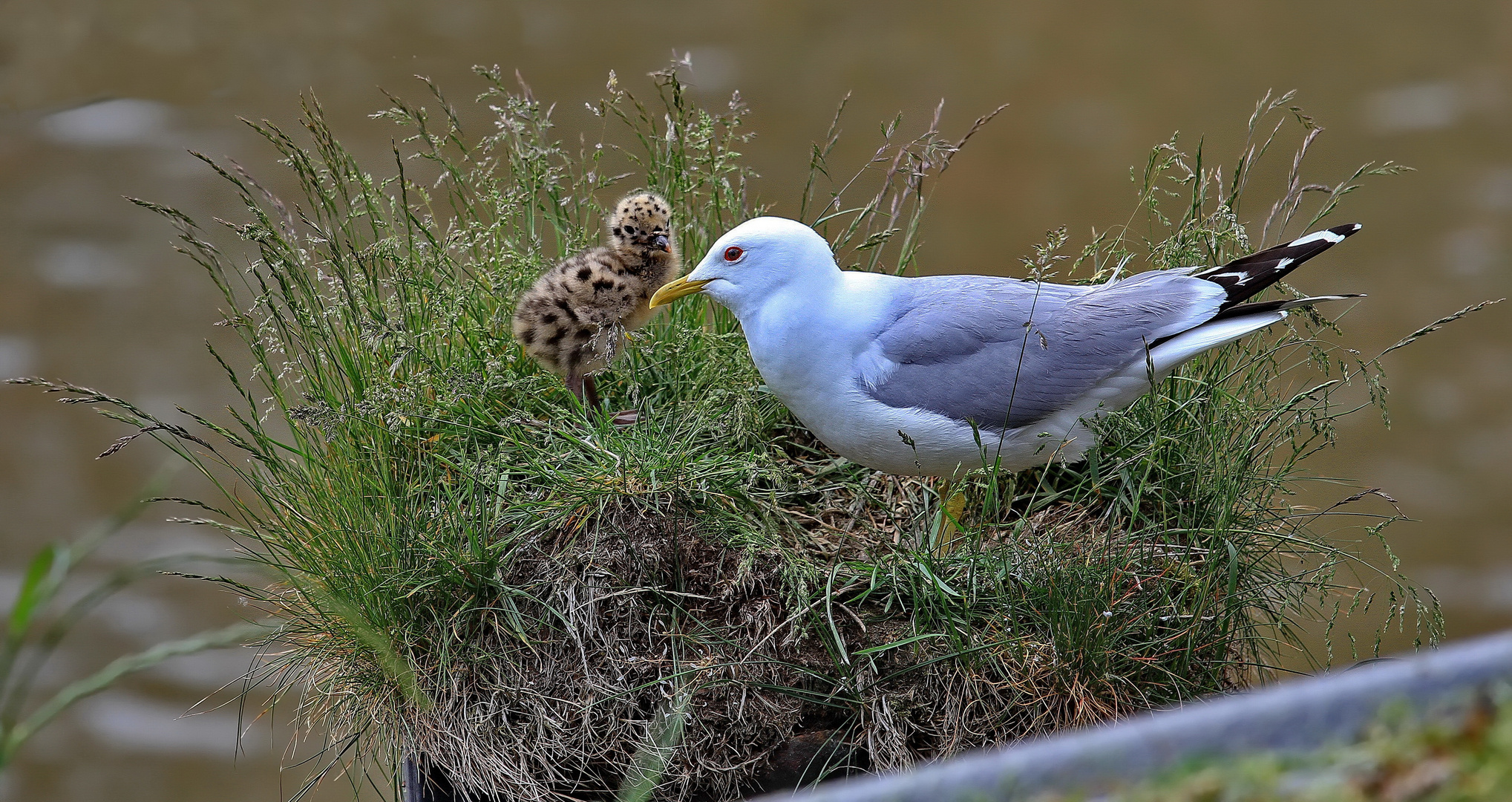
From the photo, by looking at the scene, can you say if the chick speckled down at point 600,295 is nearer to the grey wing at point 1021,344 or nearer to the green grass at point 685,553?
the green grass at point 685,553

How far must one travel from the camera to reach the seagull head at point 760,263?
2.39m

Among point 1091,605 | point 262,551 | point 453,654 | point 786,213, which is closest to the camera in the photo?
point 1091,605

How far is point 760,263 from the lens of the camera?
2.40m

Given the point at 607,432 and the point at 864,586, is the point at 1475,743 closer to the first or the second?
the point at 864,586

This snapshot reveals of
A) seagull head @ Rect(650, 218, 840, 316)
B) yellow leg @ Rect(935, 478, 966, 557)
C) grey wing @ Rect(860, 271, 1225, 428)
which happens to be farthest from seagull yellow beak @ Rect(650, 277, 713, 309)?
yellow leg @ Rect(935, 478, 966, 557)

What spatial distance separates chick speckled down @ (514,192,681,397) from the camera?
2.55 metres

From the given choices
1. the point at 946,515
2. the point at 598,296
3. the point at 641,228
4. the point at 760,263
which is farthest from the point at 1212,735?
the point at 641,228

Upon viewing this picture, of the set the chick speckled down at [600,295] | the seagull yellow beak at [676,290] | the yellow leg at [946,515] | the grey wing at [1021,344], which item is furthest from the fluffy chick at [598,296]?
the yellow leg at [946,515]

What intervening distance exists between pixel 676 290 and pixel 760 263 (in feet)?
0.62

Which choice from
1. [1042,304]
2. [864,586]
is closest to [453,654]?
[864,586]

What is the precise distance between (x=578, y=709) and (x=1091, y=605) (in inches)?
35.0

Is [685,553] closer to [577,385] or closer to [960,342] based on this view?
[577,385]

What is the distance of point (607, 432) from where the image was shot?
246 cm

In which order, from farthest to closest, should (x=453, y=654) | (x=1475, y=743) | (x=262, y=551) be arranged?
(x=262, y=551)
(x=453, y=654)
(x=1475, y=743)
